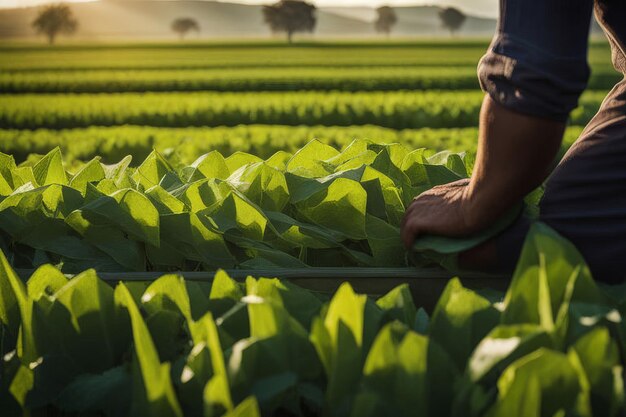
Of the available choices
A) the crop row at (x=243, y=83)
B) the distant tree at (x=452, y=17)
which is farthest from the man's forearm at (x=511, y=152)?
the distant tree at (x=452, y=17)

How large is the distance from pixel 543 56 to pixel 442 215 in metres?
0.40

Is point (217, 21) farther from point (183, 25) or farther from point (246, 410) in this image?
point (246, 410)

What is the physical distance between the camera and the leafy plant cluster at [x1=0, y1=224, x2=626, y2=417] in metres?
1.08

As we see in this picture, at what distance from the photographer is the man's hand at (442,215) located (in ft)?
5.20

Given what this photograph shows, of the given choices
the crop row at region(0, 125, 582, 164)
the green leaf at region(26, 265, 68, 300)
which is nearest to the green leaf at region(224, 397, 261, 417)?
the green leaf at region(26, 265, 68, 300)

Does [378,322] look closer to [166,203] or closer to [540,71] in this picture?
[540,71]

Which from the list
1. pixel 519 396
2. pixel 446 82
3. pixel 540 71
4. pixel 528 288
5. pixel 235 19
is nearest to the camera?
pixel 519 396

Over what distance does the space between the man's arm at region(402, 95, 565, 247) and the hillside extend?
111 metres

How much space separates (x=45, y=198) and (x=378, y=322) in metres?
0.99

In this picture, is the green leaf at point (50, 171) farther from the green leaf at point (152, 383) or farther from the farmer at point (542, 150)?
the green leaf at point (152, 383)

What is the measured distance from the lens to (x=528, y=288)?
121 centimetres

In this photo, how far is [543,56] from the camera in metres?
1.35

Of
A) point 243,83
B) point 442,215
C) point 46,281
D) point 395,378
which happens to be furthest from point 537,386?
point 243,83

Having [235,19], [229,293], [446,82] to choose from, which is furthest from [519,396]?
[235,19]
